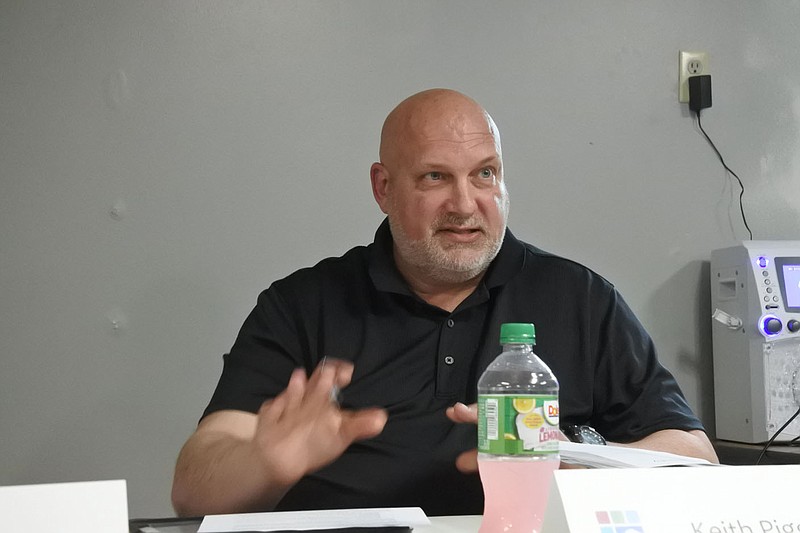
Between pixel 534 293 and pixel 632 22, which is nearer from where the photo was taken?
pixel 534 293

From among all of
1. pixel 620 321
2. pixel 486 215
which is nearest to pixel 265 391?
pixel 486 215

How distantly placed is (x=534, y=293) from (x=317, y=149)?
956mm

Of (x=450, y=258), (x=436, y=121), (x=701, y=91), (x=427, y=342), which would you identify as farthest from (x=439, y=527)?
(x=701, y=91)

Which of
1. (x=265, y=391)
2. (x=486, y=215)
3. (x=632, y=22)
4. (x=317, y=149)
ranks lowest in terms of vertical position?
(x=265, y=391)

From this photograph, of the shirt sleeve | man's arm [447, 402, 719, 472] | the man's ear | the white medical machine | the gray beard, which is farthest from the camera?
the white medical machine

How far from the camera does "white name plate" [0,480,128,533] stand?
78cm

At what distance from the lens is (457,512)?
1.57 meters

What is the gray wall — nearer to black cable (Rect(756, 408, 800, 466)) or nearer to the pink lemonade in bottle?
black cable (Rect(756, 408, 800, 466))

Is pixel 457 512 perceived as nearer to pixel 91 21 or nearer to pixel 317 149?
pixel 317 149

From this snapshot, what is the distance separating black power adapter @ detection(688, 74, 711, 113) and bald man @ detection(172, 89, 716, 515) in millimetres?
1099

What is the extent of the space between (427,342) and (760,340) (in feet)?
3.79

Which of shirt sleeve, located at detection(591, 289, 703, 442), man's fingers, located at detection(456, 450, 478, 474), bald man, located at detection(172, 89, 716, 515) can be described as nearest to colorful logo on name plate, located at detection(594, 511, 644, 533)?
man's fingers, located at detection(456, 450, 478, 474)

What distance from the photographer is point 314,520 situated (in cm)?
111

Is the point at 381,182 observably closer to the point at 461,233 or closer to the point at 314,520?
the point at 461,233
